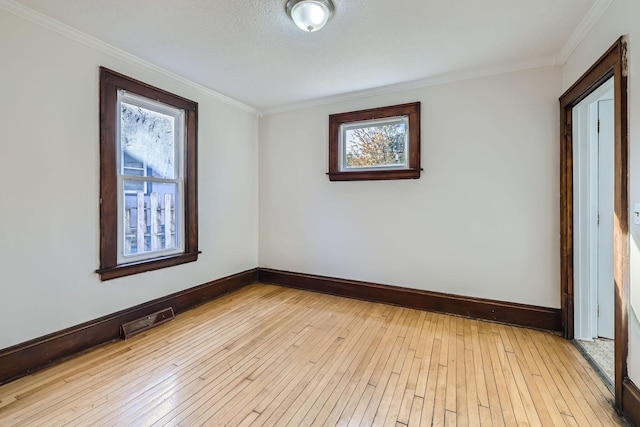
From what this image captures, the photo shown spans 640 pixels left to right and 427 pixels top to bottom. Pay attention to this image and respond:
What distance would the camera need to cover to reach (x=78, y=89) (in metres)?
2.39

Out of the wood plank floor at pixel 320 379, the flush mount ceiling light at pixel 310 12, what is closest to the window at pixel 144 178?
the wood plank floor at pixel 320 379

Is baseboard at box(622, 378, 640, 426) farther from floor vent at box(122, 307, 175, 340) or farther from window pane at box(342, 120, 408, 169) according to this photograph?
floor vent at box(122, 307, 175, 340)

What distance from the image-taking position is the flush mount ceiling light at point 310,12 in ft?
6.33

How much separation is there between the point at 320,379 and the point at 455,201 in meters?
2.27

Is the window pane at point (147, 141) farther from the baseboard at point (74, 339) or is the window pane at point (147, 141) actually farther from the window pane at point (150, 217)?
the baseboard at point (74, 339)

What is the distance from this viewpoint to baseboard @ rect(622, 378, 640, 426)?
5.14 ft

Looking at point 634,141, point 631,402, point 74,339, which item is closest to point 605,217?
point 634,141

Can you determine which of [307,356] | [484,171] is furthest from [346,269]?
[484,171]

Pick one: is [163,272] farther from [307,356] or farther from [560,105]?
[560,105]

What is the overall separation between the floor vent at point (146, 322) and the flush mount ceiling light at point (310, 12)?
2949mm

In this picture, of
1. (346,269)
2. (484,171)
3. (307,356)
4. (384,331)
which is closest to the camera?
(307,356)

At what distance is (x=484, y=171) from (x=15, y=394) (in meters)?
4.17

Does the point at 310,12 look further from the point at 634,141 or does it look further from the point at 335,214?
the point at 335,214

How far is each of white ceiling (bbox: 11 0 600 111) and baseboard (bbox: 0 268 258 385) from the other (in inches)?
94.7
